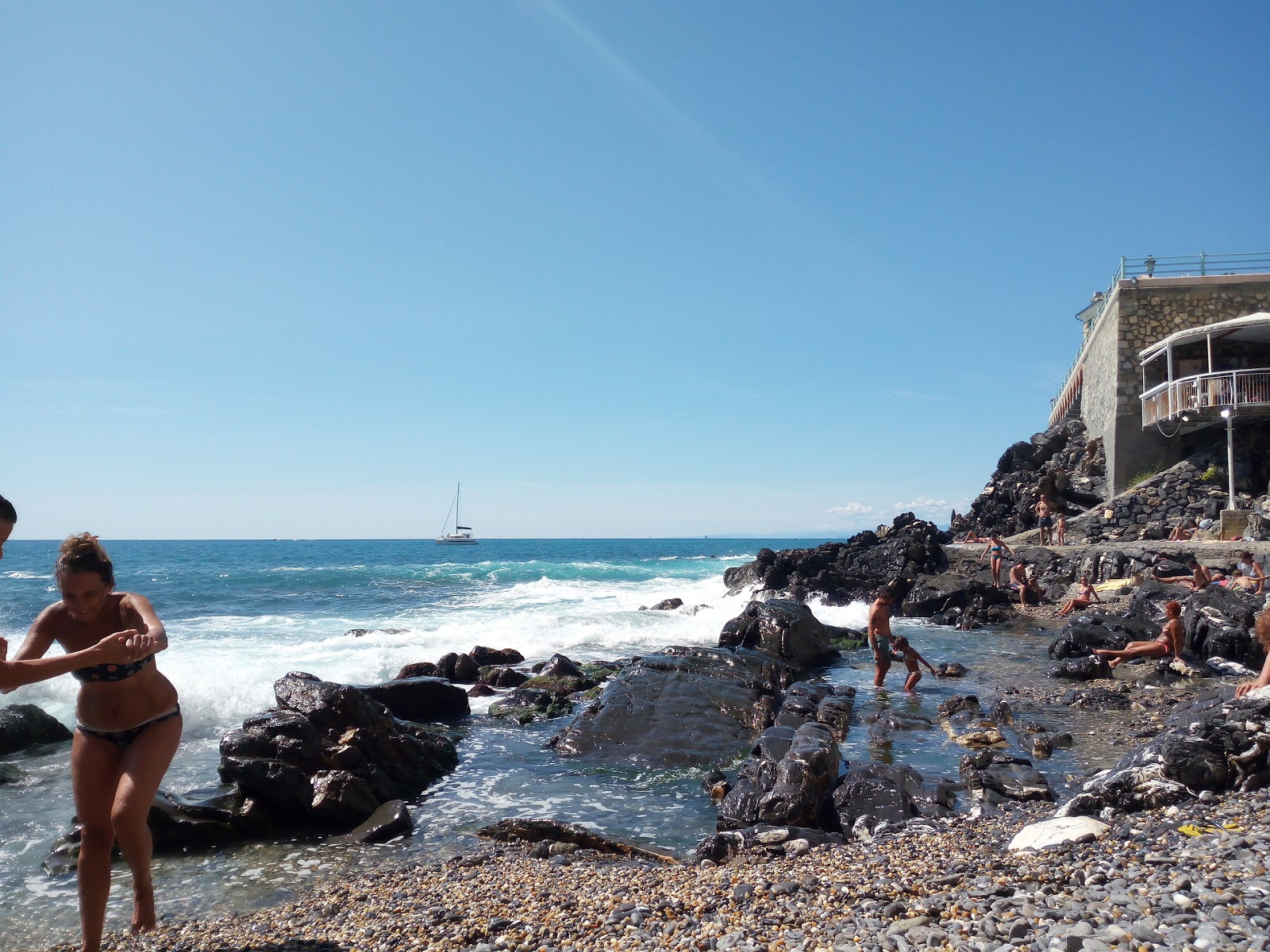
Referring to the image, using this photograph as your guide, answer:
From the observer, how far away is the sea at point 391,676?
6.19 meters

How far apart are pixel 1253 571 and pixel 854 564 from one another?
16.0 metres

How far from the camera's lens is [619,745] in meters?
9.71

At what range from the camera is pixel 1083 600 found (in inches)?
776

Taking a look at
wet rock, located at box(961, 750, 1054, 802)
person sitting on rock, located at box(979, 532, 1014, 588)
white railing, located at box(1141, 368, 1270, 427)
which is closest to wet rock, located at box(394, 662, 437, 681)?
wet rock, located at box(961, 750, 1054, 802)

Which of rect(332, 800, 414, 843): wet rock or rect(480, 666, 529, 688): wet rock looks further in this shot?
rect(480, 666, 529, 688): wet rock

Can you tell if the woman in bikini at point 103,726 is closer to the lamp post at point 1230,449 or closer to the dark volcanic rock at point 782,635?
the dark volcanic rock at point 782,635

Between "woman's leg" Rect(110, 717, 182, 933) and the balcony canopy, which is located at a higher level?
the balcony canopy

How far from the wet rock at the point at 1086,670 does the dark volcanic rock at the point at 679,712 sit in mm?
4581

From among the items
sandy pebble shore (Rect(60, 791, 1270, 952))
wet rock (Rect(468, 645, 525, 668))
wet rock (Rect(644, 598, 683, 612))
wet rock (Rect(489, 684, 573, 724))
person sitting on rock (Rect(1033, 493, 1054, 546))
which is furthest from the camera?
wet rock (Rect(644, 598, 683, 612))

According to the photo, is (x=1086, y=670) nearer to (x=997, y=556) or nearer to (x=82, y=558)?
(x=997, y=556)

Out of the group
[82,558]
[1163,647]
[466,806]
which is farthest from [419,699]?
[1163,647]

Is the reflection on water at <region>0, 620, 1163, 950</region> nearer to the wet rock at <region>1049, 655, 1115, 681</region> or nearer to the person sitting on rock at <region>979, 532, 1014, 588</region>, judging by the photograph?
the wet rock at <region>1049, 655, 1115, 681</region>

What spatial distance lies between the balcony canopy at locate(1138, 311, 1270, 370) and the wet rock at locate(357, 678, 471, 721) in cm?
2551

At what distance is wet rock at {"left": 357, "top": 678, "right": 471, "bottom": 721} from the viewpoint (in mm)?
11664
